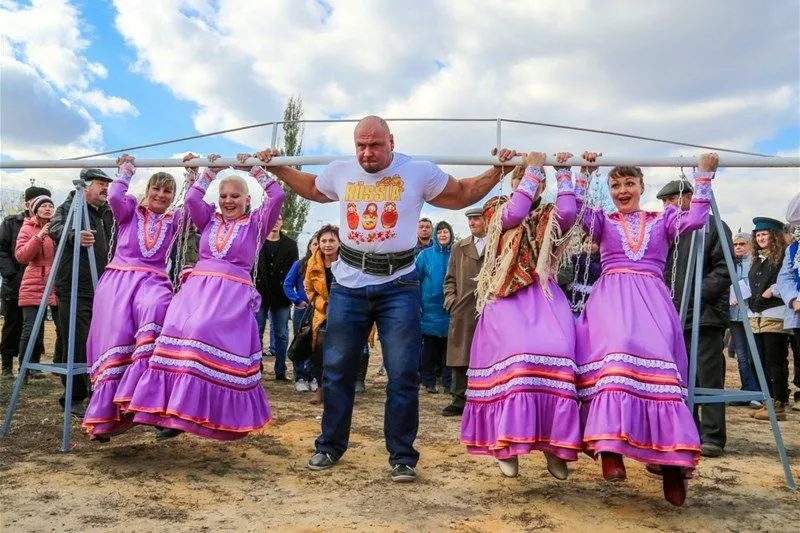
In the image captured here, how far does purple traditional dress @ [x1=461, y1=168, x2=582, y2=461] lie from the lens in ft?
12.1

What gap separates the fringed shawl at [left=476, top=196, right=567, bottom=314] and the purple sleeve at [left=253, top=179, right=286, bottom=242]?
1.49 m

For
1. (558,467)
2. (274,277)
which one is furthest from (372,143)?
(274,277)

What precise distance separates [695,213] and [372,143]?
6.47 feet

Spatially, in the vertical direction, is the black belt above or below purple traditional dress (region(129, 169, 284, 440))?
above

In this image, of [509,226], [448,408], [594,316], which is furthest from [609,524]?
[448,408]

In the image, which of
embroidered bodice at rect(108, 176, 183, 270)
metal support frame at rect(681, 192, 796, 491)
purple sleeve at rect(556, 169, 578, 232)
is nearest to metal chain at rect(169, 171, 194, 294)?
embroidered bodice at rect(108, 176, 183, 270)

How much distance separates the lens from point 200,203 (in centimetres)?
485

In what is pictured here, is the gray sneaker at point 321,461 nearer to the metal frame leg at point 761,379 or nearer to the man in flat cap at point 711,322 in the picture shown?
the metal frame leg at point 761,379

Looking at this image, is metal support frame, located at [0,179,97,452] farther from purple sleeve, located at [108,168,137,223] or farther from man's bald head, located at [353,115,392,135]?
man's bald head, located at [353,115,392,135]

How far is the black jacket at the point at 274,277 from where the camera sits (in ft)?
28.8

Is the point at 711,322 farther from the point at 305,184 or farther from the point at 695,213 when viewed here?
the point at 305,184

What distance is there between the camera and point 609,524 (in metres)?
3.45

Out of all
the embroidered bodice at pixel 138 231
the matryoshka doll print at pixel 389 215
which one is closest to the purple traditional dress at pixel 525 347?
the matryoshka doll print at pixel 389 215

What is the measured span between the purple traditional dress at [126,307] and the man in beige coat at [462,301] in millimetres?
2927
